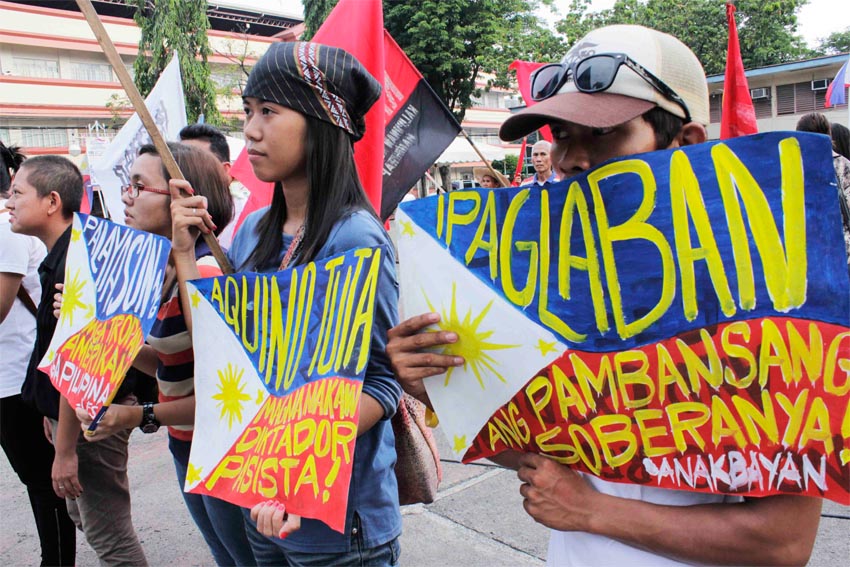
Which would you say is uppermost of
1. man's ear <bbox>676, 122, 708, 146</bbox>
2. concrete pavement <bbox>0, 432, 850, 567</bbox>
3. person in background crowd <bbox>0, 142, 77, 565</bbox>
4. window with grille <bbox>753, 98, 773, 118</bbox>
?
window with grille <bbox>753, 98, 773, 118</bbox>

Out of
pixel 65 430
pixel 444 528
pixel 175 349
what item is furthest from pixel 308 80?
pixel 444 528

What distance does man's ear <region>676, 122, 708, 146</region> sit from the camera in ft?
3.71

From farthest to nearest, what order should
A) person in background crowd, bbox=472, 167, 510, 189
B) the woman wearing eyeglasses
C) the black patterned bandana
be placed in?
person in background crowd, bbox=472, 167, 510, 189, the woman wearing eyeglasses, the black patterned bandana

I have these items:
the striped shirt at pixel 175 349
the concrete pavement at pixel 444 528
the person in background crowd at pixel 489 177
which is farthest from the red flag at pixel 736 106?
the concrete pavement at pixel 444 528

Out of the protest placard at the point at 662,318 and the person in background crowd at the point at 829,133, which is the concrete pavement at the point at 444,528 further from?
the protest placard at the point at 662,318

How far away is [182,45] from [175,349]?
20311 millimetres

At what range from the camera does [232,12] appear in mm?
39219

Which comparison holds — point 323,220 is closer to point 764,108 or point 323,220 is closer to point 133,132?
point 133,132

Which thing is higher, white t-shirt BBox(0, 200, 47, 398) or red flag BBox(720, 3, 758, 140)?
red flag BBox(720, 3, 758, 140)

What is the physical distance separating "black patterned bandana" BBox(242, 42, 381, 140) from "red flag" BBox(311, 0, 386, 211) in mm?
1370

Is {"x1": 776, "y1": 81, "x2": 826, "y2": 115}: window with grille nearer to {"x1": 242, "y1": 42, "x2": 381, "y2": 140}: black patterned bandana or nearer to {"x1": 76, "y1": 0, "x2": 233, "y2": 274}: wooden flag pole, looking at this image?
{"x1": 242, "y1": 42, "x2": 381, "y2": 140}: black patterned bandana

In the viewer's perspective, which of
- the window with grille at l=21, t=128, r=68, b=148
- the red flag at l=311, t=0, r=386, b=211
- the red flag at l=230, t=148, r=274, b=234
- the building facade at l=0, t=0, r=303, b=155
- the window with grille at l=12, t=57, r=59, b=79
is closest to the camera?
the red flag at l=311, t=0, r=386, b=211

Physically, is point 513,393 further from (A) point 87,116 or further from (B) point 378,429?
(A) point 87,116

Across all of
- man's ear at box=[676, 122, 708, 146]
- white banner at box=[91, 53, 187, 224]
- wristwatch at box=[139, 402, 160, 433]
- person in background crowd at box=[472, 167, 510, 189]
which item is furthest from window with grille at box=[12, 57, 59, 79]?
man's ear at box=[676, 122, 708, 146]
